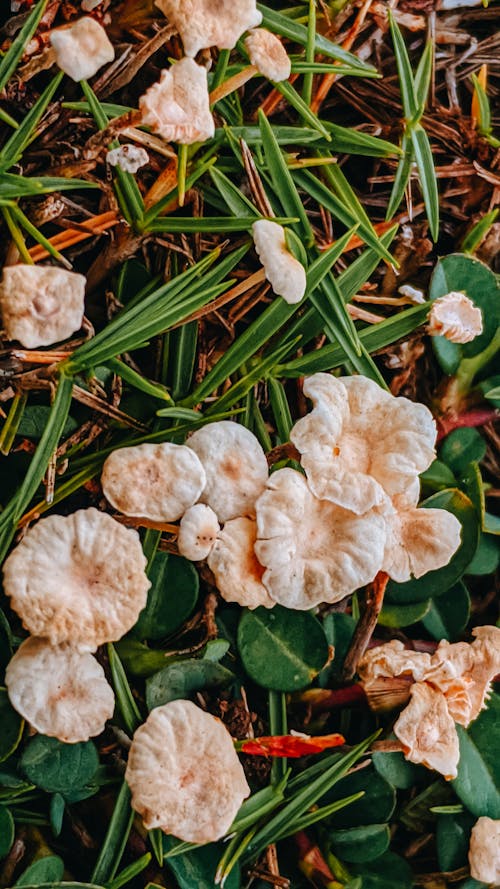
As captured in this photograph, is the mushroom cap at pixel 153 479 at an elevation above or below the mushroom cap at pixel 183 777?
above

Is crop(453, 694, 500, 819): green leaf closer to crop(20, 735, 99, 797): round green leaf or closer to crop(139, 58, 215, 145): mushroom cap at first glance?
crop(20, 735, 99, 797): round green leaf

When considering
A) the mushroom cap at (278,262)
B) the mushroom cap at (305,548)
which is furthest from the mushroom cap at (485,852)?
the mushroom cap at (278,262)

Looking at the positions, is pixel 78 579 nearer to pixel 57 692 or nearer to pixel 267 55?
pixel 57 692

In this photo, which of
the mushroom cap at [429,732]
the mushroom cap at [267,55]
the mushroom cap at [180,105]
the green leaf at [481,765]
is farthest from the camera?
the green leaf at [481,765]

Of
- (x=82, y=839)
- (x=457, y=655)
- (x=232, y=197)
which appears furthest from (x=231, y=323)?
(x=82, y=839)

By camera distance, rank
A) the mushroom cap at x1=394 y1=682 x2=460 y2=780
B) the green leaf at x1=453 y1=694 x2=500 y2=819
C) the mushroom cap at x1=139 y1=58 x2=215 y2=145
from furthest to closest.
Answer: the green leaf at x1=453 y1=694 x2=500 y2=819, the mushroom cap at x1=394 y1=682 x2=460 y2=780, the mushroom cap at x1=139 y1=58 x2=215 y2=145

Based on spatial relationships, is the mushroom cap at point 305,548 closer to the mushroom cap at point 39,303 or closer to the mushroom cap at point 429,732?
the mushroom cap at point 429,732

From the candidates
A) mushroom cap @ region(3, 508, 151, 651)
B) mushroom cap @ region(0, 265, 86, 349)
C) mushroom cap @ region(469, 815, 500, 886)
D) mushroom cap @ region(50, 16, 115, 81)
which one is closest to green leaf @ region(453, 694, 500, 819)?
mushroom cap @ region(469, 815, 500, 886)
